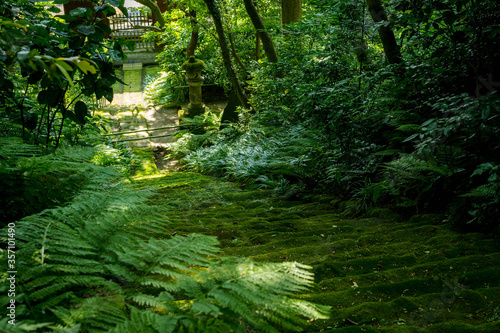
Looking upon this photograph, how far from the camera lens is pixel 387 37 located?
4.77m

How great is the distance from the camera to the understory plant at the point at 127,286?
1194 mm

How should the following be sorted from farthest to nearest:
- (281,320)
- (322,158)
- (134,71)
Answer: (134,71), (322,158), (281,320)

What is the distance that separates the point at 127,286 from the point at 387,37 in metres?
4.34

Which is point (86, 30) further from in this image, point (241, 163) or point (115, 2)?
point (241, 163)

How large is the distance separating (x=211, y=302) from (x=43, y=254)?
2.31ft

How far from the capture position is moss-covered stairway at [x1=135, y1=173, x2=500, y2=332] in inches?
66.0

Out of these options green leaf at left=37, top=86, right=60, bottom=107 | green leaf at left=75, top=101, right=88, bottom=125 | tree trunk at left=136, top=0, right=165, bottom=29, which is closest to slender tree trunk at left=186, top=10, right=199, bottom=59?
tree trunk at left=136, top=0, right=165, bottom=29

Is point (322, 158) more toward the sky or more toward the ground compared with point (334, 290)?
more toward the sky

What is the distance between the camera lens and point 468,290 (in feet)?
6.07

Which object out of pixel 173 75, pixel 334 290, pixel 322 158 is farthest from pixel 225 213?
pixel 173 75

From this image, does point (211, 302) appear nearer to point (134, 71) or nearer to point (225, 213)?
point (225, 213)

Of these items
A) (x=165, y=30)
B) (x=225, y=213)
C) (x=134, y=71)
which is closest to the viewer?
(x=225, y=213)

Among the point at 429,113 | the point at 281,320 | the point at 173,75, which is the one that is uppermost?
the point at 173,75

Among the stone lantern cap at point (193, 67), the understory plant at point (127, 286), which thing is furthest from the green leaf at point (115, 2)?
the stone lantern cap at point (193, 67)
